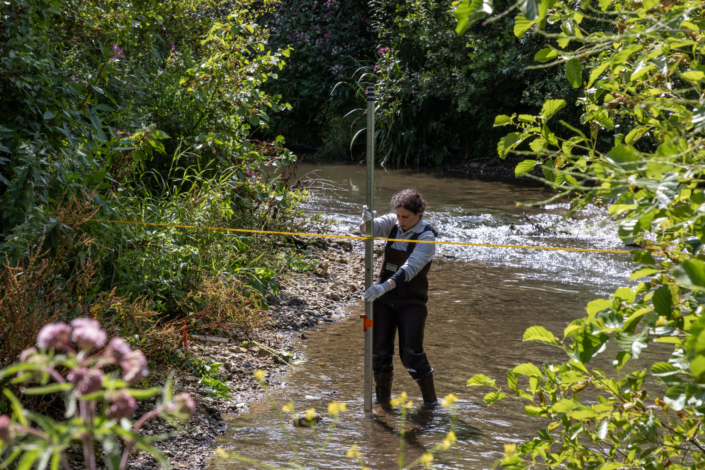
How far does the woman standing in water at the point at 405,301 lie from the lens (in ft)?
15.2

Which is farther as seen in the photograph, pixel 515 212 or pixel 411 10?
pixel 411 10

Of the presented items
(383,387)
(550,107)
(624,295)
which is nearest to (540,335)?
(624,295)

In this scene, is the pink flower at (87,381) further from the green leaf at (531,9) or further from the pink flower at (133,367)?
the green leaf at (531,9)

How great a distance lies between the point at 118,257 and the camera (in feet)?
15.9

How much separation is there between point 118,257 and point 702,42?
13.7ft

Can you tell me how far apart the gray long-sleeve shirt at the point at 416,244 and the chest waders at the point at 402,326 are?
0.04 metres

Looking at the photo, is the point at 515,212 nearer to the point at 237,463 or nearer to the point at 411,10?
the point at 411,10

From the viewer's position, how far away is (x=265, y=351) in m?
5.40

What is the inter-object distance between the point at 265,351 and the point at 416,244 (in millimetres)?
1692

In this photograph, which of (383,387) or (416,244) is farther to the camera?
(383,387)

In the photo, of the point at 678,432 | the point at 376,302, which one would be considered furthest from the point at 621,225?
the point at 376,302

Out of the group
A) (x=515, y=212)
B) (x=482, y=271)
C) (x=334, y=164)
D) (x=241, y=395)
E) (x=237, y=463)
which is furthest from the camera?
(x=334, y=164)

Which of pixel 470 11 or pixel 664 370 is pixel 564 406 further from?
pixel 470 11

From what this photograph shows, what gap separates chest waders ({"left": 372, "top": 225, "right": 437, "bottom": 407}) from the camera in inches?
184
